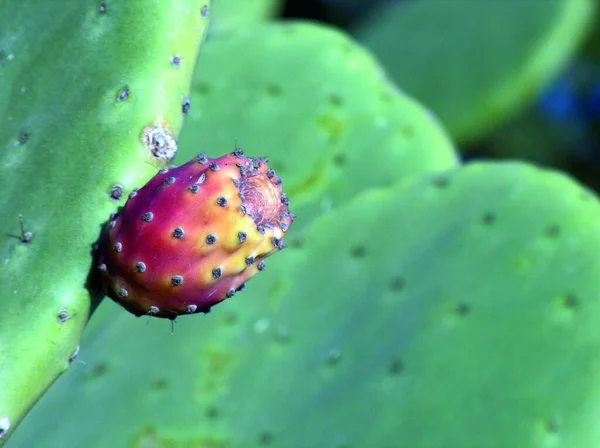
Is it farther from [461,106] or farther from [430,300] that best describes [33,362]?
[461,106]

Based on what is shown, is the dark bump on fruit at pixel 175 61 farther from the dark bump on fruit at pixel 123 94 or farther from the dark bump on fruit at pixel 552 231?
the dark bump on fruit at pixel 552 231

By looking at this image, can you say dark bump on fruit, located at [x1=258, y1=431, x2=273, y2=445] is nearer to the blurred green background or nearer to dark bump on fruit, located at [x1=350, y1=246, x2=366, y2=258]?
dark bump on fruit, located at [x1=350, y1=246, x2=366, y2=258]

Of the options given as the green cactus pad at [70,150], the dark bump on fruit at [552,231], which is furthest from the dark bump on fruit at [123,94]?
the dark bump on fruit at [552,231]

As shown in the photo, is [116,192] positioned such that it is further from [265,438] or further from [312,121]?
[312,121]

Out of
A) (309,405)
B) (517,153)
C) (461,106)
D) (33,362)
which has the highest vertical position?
(33,362)

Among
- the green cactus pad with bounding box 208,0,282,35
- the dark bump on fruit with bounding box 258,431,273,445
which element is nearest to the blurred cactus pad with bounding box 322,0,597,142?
the green cactus pad with bounding box 208,0,282,35

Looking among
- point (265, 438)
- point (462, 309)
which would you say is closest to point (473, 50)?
point (462, 309)

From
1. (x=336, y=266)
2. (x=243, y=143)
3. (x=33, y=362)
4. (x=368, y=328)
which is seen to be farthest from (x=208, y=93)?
(x=33, y=362)
